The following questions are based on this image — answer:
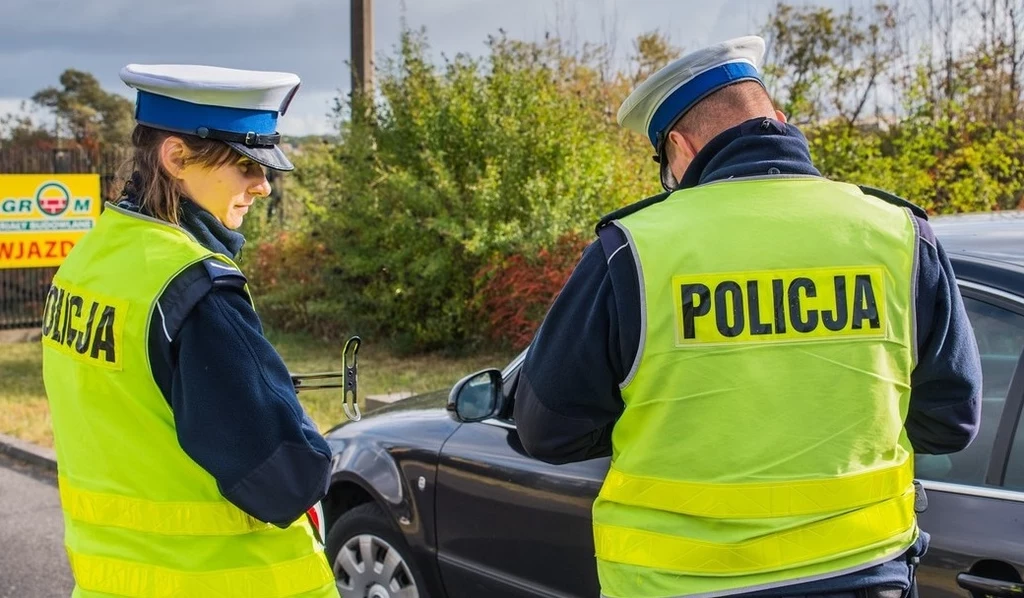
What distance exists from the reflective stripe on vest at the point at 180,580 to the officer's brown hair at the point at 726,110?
3.78ft

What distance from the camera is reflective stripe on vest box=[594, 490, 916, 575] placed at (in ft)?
6.17

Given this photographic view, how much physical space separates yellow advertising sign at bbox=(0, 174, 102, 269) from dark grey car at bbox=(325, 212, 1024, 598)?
32.0 feet

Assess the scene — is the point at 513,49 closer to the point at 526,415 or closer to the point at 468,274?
the point at 468,274

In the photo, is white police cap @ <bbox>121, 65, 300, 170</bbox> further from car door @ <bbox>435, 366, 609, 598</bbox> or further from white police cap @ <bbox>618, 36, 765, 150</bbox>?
car door @ <bbox>435, 366, 609, 598</bbox>

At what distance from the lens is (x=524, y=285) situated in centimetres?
946

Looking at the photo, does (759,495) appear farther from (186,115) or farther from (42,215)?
(42,215)

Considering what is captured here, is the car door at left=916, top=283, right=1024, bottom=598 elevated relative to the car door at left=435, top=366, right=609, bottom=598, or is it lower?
elevated

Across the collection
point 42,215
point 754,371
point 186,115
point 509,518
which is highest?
point 42,215

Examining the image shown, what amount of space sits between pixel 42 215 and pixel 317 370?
187 inches

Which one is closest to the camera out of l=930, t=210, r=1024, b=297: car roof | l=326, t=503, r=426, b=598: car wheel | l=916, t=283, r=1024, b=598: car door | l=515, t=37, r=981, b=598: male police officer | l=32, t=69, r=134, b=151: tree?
l=515, t=37, r=981, b=598: male police officer

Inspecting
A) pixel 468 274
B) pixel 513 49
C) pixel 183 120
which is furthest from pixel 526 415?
pixel 513 49

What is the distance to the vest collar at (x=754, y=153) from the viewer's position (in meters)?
1.99

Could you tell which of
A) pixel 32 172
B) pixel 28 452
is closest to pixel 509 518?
pixel 28 452

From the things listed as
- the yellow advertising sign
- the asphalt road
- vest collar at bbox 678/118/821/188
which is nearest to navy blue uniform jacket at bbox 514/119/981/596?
vest collar at bbox 678/118/821/188
